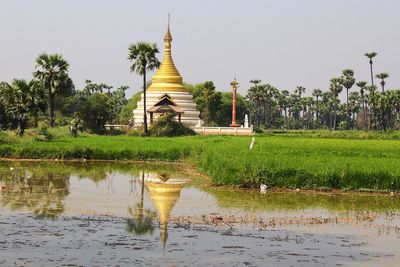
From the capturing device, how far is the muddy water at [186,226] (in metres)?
11.9

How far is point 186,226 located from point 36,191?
7.10 m

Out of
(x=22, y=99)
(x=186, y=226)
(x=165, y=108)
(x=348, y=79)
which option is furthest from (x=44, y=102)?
Result: (x=348, y=79)

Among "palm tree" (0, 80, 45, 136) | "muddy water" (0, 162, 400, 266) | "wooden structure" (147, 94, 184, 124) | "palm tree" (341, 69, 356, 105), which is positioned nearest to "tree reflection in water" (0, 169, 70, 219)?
"muddy water" (0, 162, 400, 266)

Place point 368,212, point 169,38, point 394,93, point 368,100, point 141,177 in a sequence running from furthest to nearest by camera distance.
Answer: point 368,100, point 394,93, point 169,38, point 141,177, point 368,212

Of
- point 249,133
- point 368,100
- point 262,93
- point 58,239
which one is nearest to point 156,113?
point 249,133

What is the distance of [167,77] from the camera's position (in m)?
67.0

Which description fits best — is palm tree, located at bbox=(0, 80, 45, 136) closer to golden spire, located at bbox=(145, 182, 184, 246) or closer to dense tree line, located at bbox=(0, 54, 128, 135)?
dense tree line, located at bbox=(0, 54, 128, 135)

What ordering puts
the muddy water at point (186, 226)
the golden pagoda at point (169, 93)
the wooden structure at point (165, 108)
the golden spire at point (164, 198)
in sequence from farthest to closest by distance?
the golden pagoda at point (169, 93), the wooden structure at point (165, 108), the golden spire at point (164, 198), the muddy water at point (186, 226)

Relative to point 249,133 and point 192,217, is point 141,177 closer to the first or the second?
point 192,217

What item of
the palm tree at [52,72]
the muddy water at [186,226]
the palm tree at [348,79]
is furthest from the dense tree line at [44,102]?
the palm tree at [348,79]

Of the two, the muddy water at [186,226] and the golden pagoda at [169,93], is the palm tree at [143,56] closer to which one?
the golden pagoda at [169,93]

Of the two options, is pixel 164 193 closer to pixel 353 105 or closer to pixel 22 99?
pixel 22 99

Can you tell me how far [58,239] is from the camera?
12.9 meters

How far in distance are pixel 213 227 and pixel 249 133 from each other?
46.8 m
